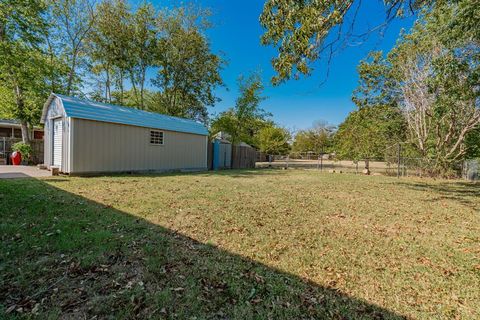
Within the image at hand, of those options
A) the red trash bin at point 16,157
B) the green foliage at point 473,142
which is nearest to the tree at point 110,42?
the red trash bin at point 16,157

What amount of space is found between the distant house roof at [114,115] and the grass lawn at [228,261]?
15.9ft

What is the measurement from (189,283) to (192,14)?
66.1 feet

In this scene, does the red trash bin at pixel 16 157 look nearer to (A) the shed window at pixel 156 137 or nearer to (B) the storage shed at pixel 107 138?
(B) the storage shed at pixel 107 138

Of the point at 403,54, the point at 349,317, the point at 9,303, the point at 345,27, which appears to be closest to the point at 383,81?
the point at 403,54

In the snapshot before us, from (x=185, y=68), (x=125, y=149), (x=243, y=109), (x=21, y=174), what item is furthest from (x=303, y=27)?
(x=185, y=68)

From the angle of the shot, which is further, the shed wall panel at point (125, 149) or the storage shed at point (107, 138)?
the shed wall panel at point (125, 149)

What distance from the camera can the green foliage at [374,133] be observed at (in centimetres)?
1463

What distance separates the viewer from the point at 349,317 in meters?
1.93

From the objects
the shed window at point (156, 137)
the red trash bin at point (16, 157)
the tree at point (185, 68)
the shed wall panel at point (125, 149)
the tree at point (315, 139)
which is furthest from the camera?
the tree at point (315, 139)

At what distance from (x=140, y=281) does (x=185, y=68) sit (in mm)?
19506

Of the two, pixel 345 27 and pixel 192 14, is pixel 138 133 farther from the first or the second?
pixel 192 14

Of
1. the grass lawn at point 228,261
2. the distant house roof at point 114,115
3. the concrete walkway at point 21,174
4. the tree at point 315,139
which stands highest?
the tree at point 315,139

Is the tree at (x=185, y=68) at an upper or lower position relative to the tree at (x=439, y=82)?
upper

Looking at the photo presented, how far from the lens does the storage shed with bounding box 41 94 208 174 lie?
8891 millimetres
